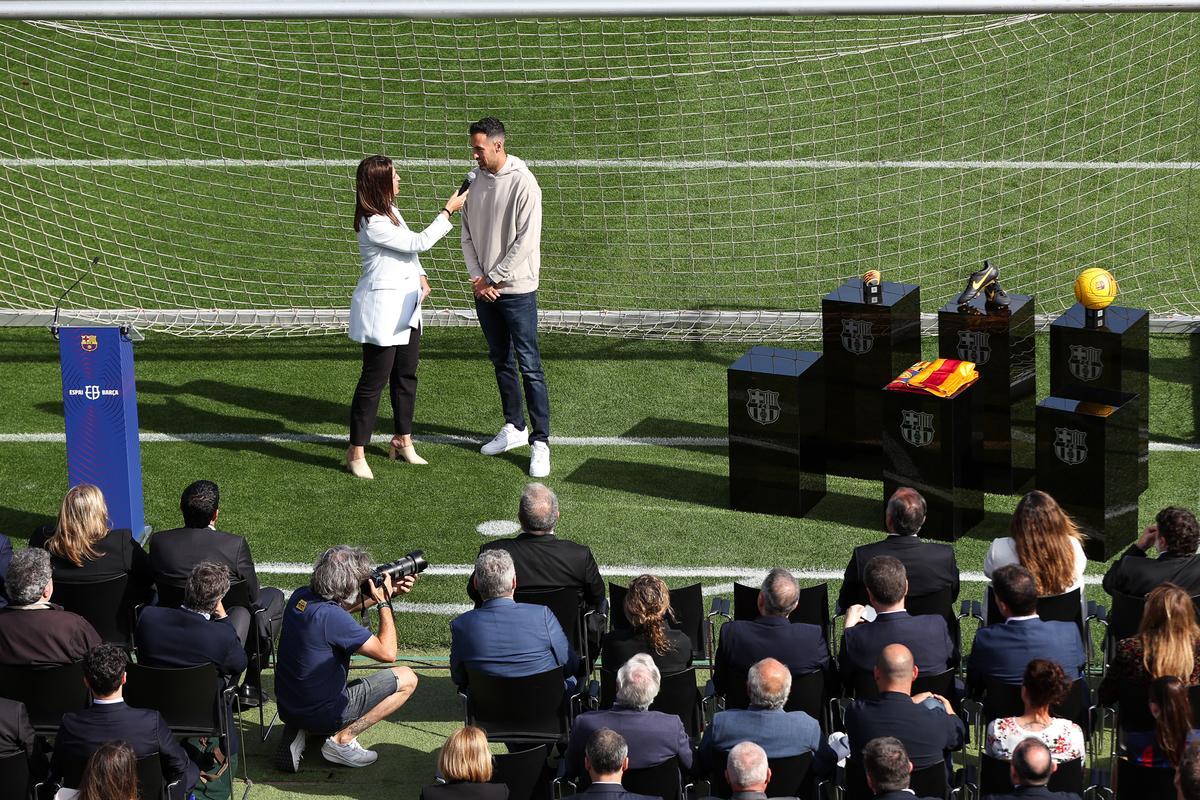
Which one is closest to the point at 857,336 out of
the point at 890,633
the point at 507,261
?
the point at 507,261

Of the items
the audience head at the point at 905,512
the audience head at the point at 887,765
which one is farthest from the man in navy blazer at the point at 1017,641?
the audience head at the point at 887,765

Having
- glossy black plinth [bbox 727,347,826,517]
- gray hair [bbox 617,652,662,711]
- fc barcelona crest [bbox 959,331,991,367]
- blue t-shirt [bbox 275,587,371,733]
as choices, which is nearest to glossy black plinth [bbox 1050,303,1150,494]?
fc barcelona crest [bbox 959,331,991,367]

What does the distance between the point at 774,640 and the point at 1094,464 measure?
130 inches

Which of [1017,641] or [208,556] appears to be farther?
[208,556]

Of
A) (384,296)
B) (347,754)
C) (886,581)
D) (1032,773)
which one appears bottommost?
(347,754)

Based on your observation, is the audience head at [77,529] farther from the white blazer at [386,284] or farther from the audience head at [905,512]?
the audience head at [905,512]

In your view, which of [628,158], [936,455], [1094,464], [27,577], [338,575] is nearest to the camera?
[27,577]

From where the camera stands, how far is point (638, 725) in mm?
7141

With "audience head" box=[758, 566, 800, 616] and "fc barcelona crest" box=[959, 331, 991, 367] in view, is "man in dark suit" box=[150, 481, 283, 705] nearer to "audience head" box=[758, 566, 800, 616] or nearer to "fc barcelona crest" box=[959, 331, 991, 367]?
"audience head" box=[758, 566, 800, 616]

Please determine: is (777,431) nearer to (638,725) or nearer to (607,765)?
(638,725)

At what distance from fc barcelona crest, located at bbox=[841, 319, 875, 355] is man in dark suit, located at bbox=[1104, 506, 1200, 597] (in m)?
3.37

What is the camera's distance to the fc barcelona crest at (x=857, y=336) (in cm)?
1148

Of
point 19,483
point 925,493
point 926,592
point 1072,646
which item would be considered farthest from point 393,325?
point 1072,646

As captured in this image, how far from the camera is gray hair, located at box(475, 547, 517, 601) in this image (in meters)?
8.02
